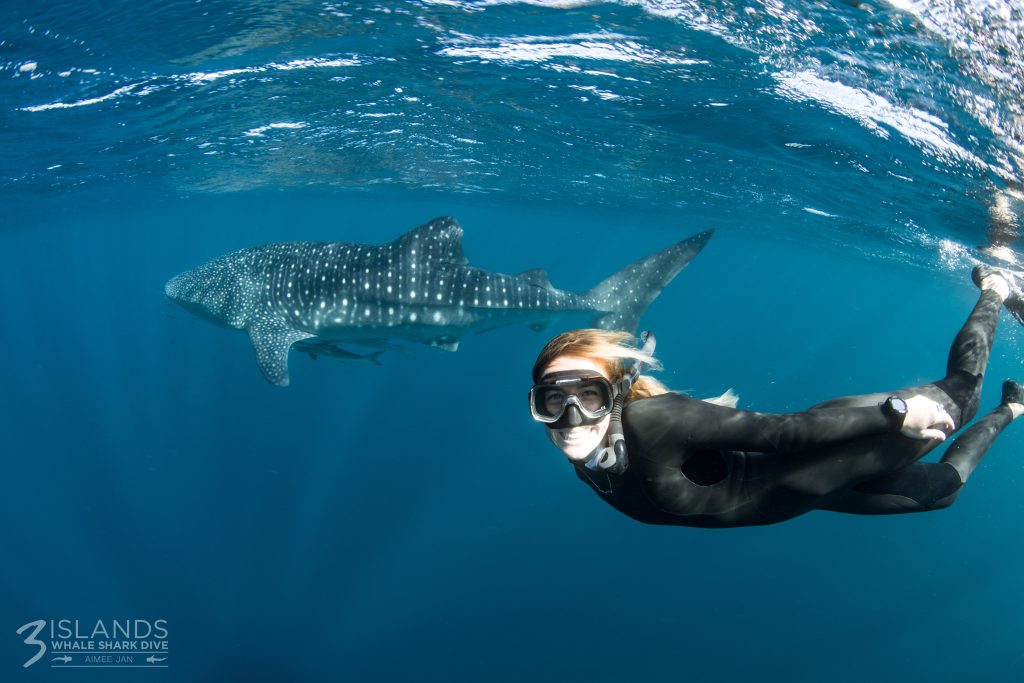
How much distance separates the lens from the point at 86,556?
15656 millimetres

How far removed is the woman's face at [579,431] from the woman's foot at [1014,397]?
3.97 meters

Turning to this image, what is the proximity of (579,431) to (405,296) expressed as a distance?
6890 millimetres

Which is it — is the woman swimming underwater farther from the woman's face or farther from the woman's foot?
the woman's foot

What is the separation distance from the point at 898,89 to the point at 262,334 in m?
10.3

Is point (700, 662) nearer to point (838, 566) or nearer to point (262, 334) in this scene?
point (838, 566)

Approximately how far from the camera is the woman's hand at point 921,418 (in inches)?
101

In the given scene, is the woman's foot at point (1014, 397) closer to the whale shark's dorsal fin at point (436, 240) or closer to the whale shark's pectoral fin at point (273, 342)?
the whale shark's dorsal fin at point (436, 240)

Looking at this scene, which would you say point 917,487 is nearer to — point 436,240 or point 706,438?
point 706,438

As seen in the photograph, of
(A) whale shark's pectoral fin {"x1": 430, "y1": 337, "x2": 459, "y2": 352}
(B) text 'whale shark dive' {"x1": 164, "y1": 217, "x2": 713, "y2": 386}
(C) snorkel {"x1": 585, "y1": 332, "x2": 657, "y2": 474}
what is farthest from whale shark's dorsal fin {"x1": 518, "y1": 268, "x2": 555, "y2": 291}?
(C) snorkel {"x1": 585, "y1": 332, "x2": 657, "y2": 474}

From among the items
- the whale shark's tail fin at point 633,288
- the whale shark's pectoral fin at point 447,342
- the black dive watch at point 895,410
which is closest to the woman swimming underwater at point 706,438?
the black dive watch at point 895,410

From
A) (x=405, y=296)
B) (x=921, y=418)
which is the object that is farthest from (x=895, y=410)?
(x=405, y=296)

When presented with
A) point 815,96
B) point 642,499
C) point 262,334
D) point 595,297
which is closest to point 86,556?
point 262,334

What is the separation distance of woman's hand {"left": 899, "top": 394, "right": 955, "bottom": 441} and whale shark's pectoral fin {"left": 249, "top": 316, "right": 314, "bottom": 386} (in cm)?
844

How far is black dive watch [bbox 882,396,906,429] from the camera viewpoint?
2.48 meters
